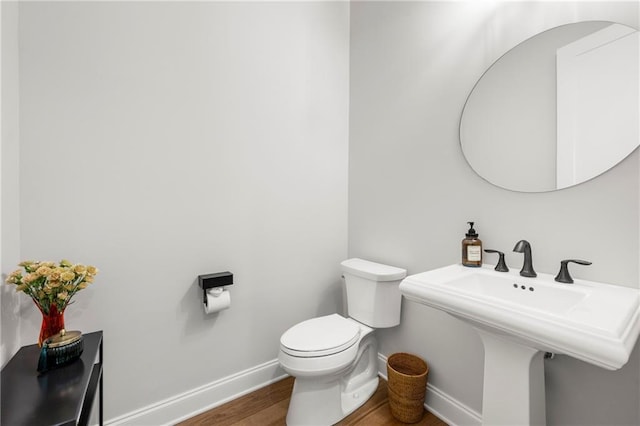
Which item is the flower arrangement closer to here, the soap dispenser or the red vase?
the red vase

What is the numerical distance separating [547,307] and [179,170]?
67.9 inches

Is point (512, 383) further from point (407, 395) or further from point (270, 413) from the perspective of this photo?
point (270, 413)

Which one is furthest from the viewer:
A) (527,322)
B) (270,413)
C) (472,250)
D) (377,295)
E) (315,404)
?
(377,295)

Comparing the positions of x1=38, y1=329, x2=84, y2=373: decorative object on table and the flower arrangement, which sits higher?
the flower arrangement

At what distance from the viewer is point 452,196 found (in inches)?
59.3

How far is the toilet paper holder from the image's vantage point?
1502 mm

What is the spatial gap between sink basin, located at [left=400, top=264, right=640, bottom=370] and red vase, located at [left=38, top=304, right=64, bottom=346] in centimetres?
133

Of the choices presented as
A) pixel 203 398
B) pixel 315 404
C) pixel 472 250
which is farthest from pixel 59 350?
pixel 472 250

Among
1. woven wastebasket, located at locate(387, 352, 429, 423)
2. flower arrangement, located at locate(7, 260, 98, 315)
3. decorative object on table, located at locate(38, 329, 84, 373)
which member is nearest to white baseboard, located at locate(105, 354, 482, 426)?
woven wastebasket, located at locate(387, 352, 429, 423)

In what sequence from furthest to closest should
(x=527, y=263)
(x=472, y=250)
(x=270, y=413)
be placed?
(x=270, y=413) < (x=472, y=250) < (x=527, y=263)

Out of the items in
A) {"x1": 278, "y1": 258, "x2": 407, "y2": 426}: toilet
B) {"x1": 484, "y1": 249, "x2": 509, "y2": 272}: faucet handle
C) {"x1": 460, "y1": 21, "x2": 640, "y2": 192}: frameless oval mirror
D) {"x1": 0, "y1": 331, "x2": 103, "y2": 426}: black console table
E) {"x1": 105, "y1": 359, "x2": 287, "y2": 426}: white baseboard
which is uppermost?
{"x1": 460, "y1": 21, "x2": 640, "y2": 192}: frameless oval mirror

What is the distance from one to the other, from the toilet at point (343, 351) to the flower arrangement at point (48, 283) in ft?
3.01

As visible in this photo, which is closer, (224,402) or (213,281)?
(213,281)

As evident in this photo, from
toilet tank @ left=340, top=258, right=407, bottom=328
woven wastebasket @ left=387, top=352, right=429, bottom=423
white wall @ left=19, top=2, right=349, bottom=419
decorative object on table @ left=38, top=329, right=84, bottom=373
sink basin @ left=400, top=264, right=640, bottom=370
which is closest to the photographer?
sink basin @ left=400, top=264, right=640, bottom=370
